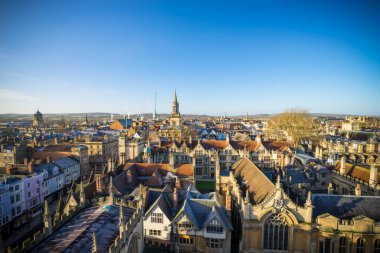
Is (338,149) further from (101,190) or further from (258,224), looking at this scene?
(101,190)

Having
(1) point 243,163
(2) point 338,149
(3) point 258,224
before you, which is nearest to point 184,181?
(1) point 243,163

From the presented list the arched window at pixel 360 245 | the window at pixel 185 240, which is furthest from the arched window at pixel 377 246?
the window at pixel 185 240

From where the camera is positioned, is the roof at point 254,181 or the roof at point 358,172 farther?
the roof at point 358,172

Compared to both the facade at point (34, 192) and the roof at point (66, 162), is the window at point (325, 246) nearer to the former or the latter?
the facade at point (34, 192)

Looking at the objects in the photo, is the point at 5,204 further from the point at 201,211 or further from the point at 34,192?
Result: the point at 201,211

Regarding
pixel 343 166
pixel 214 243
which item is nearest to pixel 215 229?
pixel 214 243

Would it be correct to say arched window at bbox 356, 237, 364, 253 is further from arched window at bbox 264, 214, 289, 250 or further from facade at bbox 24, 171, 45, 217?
facade at bbox 24, 171, 45, 217
